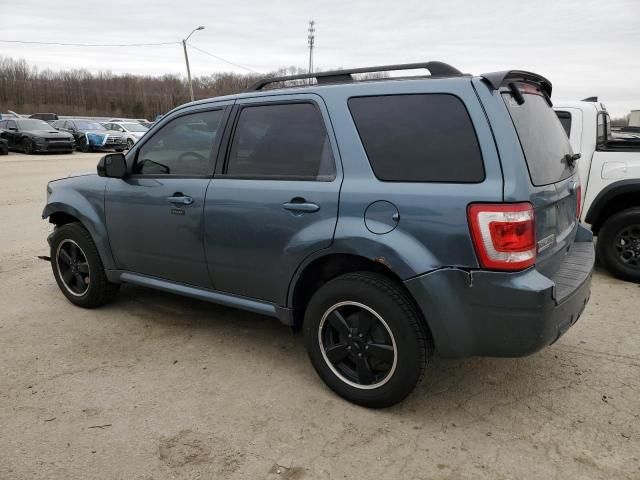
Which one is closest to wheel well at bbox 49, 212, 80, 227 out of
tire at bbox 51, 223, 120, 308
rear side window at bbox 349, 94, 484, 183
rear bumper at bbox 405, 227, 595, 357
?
tire at bbox 51, 223, 120, 308

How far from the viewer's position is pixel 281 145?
3264 mm

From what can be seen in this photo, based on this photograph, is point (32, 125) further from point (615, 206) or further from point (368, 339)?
point (368, 339)

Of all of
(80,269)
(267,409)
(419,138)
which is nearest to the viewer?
(419,138)

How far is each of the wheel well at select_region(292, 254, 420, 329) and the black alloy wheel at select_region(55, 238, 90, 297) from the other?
222cm

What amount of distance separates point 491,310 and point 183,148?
250 cm

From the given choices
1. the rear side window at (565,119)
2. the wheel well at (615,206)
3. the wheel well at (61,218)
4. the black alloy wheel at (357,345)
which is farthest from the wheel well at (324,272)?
the rear side window at (565,119)

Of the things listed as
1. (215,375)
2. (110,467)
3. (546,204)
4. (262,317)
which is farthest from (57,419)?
(546,204)

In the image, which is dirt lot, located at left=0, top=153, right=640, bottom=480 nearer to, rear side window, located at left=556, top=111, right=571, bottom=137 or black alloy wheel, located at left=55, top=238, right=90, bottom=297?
black alloy wheel, located at left=55, top=238, right=90, bottom=297

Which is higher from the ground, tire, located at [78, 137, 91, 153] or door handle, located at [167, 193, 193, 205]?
tire, located at [78, 137, 91, 153]

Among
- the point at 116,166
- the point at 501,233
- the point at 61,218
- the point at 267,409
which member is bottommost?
the point at 267,409

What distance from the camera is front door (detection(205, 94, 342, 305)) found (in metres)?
3.01

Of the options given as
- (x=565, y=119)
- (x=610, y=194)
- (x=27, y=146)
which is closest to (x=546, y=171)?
(x=610, y=194)

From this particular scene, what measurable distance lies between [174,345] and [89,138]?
2505cm

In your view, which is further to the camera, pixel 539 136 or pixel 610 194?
pixel 610 194
